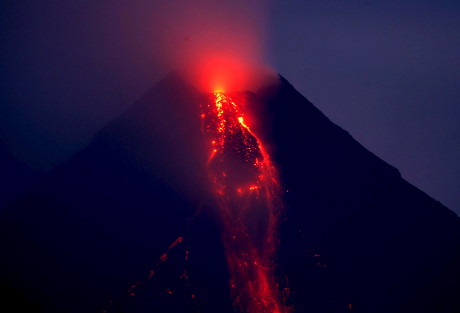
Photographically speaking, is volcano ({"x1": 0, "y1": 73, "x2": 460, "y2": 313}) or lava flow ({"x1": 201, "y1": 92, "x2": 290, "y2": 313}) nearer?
lava flow ({"x1": 201, "y1": 92, "x2": 290, "y2": 313})

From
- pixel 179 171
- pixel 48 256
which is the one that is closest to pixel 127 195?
pixel 179 171

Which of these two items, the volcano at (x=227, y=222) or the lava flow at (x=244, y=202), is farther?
the volcano at (x=227, y=222)

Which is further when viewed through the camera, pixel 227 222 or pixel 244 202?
pixel 244 202

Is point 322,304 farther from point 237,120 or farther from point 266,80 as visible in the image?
point 266,80

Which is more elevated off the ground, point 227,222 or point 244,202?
point 244,202
